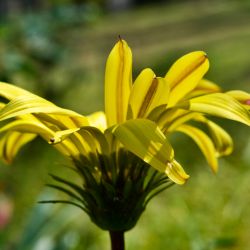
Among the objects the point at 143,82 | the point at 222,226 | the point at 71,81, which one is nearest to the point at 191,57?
the point at 143,82

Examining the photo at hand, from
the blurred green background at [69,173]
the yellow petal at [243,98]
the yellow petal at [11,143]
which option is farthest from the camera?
the blurred green background at [69,173]

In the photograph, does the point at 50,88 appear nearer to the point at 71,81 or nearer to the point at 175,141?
the point at 71,81

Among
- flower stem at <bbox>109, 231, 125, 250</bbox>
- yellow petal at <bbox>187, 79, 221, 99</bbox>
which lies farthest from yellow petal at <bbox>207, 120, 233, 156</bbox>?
flower stem at <bbox>109, 231, 125, 250</bbox>

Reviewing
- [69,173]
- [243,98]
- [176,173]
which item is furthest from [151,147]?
[69,173]

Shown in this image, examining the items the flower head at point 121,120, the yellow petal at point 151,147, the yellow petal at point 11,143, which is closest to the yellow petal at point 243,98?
the flower head at point 121,120

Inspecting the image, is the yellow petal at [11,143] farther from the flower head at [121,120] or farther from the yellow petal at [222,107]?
the yellow petal at [222,107]

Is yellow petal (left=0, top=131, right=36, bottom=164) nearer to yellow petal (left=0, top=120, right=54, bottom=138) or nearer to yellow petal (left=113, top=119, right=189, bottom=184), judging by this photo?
yellow petal (left=0, top=120, right=54, bottom=138)
